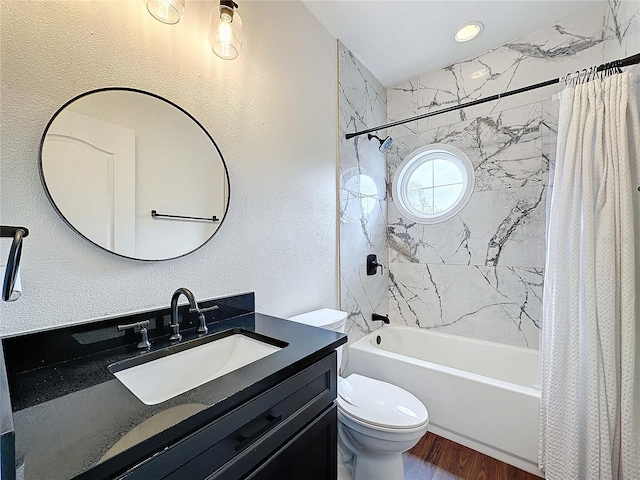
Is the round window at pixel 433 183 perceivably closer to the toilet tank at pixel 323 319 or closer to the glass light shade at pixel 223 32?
the toilet tank at pixel 323 319

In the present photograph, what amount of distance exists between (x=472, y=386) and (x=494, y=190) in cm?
140

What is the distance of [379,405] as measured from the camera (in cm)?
136

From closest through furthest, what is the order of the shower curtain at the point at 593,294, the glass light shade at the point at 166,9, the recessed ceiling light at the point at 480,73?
the glass light shade at the point at 166,9 → the shower curtain at the point at 593,294 → the recessed ceiling light at the point at 480,73

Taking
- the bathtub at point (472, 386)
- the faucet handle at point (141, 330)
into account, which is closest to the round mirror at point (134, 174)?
the faucet handle at point (141, 330)

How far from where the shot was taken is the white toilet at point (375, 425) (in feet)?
4.01

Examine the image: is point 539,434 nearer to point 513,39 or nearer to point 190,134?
point 190,134

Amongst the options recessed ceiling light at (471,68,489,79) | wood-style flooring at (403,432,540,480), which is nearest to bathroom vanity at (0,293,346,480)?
wood-style flooring at (403,432,540,480)

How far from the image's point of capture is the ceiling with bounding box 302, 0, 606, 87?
5.71ft

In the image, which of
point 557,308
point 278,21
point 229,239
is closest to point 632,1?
point 557,308

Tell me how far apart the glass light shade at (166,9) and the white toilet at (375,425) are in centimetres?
140

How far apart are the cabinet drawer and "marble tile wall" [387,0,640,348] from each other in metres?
1.72

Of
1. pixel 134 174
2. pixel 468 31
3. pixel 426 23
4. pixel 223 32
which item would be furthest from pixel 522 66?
pixel 134 174

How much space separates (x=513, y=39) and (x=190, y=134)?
239 centimetres

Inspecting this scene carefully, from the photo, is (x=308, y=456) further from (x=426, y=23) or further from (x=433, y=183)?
(x=426, y=23)
